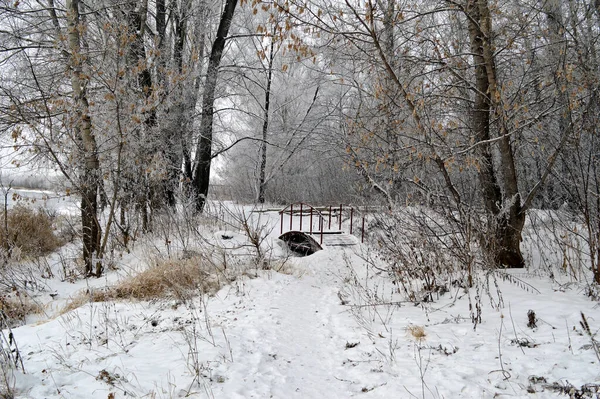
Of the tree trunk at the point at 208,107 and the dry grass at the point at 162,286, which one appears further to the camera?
the tree trunk at the point at 208,107

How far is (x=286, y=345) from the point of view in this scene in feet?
12.8

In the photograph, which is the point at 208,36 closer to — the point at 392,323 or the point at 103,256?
the point at 103,256

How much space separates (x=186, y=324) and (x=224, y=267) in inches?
89.3

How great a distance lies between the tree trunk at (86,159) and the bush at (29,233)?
5.64 ft

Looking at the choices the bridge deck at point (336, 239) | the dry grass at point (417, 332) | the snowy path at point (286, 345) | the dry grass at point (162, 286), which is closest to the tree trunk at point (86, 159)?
the dry grass at point (162, 286)

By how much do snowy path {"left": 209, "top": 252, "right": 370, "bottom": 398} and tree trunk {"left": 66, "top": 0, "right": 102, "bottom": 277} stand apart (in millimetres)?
3838

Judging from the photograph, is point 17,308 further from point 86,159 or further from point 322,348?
point 322,348

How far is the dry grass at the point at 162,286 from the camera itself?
5645 mm

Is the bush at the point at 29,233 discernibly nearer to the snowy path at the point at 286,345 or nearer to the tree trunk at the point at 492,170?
the snowy path at the point at 286,345

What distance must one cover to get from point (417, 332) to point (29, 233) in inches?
392

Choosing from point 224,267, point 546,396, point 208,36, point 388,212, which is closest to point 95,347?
point 224,267

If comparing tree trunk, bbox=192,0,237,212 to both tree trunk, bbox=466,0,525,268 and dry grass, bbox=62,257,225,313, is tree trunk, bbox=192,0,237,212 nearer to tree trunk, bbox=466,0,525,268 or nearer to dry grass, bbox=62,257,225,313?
dry grass, bbox=62,257,225,313

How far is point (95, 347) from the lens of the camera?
12.3 feet

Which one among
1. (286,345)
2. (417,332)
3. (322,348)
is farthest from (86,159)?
(417,332)
